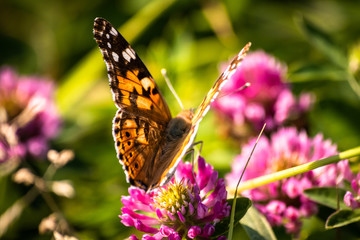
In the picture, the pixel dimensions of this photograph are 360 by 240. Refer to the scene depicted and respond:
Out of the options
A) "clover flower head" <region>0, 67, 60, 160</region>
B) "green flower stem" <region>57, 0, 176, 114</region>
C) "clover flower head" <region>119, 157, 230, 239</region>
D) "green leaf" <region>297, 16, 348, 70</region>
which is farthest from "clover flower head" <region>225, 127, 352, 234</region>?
"green flower stem" <region>57, 0, 176, 114</region>

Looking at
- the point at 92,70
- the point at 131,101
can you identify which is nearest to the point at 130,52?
the point at 131,101

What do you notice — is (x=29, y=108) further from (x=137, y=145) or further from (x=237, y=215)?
(x=237, y=215)

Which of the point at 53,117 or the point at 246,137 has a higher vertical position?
the point at 53,117

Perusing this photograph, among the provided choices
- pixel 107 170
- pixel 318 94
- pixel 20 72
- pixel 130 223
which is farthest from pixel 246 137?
pixel 20 72

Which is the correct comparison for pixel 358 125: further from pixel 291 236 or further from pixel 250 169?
pixel 291 236

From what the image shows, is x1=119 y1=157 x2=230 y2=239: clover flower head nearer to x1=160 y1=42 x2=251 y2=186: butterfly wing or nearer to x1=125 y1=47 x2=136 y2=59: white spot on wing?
x1=160 y1=42 x2=251 y2=186: butterfly wing
